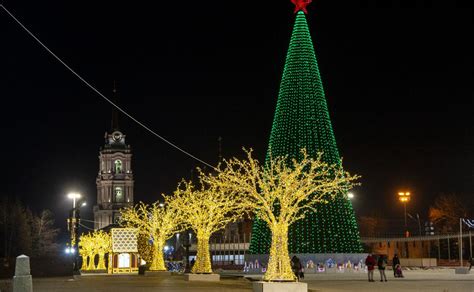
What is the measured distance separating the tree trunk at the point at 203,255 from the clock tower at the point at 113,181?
132622 mm

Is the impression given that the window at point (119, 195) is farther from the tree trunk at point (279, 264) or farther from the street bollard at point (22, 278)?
the street bollard at point (22, 278)

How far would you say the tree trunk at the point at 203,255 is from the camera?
40.8 m

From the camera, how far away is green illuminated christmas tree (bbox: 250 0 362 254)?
164 ft

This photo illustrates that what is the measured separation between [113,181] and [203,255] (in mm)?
135184


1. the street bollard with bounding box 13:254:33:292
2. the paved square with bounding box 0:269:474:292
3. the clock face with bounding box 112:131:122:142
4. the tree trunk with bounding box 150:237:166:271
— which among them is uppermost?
the clock face with bounding box 112:131:122:142

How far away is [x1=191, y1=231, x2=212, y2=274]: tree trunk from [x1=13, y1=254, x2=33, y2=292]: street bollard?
23.1m

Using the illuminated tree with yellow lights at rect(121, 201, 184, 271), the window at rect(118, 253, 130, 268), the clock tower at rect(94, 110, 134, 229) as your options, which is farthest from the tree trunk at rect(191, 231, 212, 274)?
the clock tower at rect(94, 110, 134, 229)

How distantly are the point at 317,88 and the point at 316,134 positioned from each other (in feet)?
10.4

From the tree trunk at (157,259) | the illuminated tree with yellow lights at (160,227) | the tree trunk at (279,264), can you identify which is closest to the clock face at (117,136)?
the illuminated tree with yellow lights at (160,227)

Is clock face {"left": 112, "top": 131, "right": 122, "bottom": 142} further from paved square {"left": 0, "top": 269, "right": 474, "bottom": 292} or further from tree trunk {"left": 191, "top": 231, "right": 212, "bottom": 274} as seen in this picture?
tree trunk {"left": 191, "top": 231, "right": 212, "bottom": 274}

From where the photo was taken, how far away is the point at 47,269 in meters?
62.4

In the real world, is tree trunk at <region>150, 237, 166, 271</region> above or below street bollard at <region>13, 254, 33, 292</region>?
below

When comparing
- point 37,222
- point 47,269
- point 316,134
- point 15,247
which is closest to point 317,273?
point 316,134

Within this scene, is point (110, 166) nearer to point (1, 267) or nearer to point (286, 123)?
point (1, 267)
